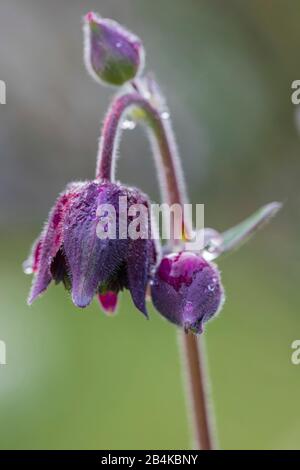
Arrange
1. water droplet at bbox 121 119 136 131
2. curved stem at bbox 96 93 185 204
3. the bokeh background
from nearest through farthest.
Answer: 1. curved stem at bbox 96 93 185 204
2. water droplet at bbox 121 119 136 131
3. the bokeh background

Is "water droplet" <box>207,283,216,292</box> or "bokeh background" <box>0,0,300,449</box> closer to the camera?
"water droplet" <box>207,283,216,292</box>

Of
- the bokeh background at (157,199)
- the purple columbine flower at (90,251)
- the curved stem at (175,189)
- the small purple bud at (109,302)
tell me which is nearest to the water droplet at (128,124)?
the curved stem at (175,189)

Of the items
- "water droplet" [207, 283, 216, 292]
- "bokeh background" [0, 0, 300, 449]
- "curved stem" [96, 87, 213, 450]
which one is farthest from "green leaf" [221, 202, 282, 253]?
"bokeh background" [0, 0, 300, 449]

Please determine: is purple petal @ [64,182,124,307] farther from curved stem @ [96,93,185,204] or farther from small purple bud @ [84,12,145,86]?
small purple bud @ [84,12,145,86]

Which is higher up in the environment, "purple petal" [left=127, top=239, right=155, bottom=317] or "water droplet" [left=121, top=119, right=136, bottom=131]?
"water droplet" [left=121, top=119, right=136, bottom=131]

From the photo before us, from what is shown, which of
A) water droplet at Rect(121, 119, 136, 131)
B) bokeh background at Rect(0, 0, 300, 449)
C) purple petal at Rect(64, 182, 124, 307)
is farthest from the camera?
bokeh background at Rect(0, 0, 300, 449)

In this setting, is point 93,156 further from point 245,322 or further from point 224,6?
point 245,322

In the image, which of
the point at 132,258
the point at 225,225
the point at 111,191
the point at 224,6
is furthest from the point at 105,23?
the point at 224,6
